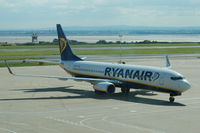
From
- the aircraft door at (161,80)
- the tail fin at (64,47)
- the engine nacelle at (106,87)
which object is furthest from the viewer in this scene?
the tail fin at (64,47)

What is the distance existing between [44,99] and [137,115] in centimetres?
1324

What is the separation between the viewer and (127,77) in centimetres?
4491

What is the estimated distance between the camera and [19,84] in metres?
55.8

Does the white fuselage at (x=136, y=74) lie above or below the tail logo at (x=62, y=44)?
below

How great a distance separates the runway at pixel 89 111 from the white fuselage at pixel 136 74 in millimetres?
1775

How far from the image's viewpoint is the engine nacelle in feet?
144

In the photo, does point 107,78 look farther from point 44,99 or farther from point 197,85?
point 197,85

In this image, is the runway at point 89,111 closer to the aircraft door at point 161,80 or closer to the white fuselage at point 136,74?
the white fuselage at point 136,74

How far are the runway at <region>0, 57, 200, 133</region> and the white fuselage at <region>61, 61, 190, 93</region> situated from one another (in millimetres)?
1775

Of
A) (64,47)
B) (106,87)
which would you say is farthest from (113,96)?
(64,47)

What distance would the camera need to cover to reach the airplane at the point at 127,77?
40562 mm

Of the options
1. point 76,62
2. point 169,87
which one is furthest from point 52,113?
point 76,62

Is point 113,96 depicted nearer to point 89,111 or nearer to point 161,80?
point 161,80

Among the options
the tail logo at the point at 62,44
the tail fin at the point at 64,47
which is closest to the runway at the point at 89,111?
the tail fin at the point at 64,47
